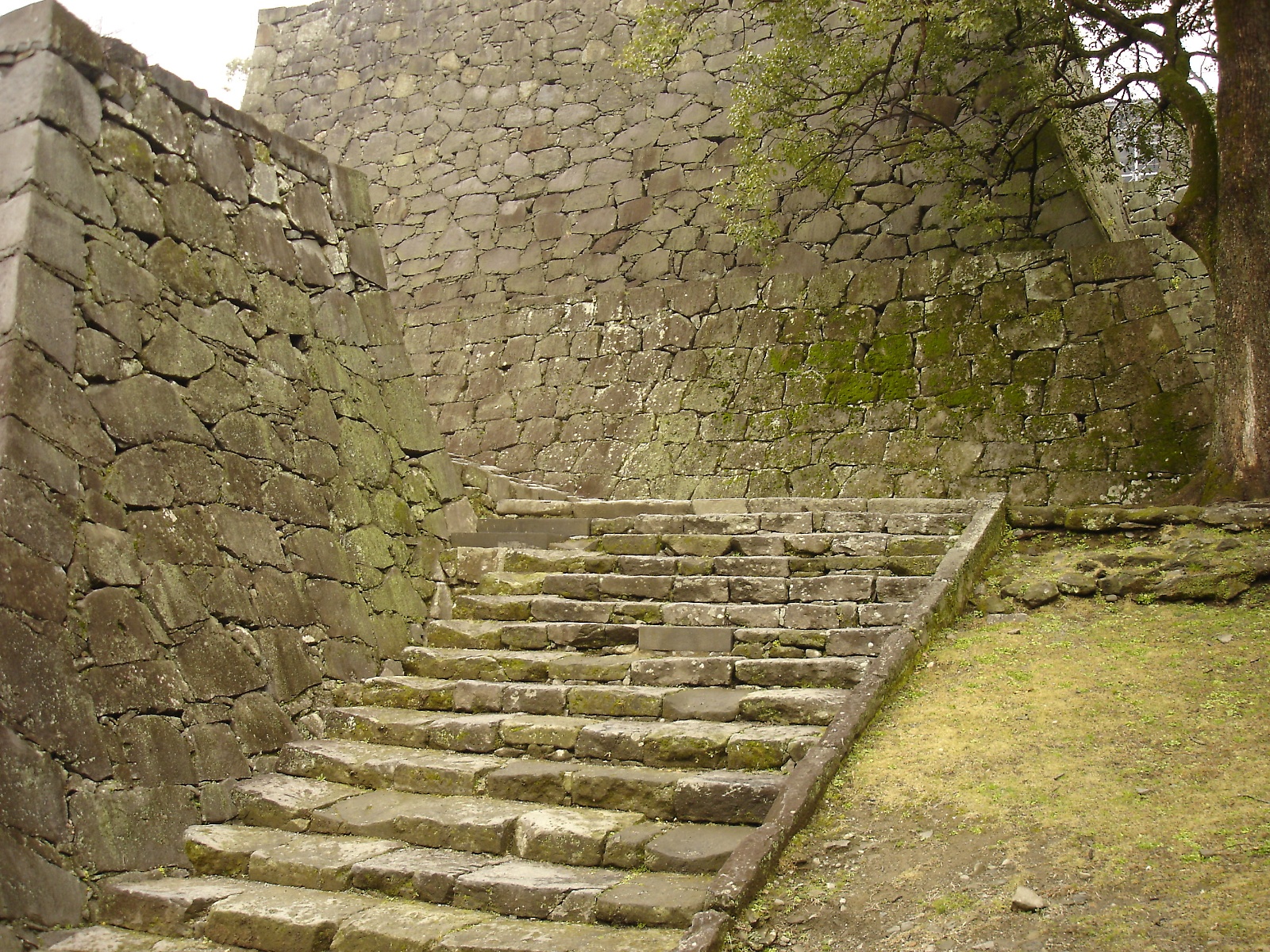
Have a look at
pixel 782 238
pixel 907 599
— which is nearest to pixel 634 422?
pixel 782 238

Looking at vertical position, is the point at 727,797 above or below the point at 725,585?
below

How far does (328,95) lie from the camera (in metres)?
13.3

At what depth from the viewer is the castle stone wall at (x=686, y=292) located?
8062 mm

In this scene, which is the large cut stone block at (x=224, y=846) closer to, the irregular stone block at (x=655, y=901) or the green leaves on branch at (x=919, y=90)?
the irregular stone block at (x=655, y=901)

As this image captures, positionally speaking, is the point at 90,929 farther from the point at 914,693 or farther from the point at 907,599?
the point at 907,599

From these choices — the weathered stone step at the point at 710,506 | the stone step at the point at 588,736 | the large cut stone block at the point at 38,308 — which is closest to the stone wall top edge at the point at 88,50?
the large cut stone block at the point at 38,308

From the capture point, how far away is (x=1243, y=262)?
6469mm

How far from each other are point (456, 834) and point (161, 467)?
227 centimetres

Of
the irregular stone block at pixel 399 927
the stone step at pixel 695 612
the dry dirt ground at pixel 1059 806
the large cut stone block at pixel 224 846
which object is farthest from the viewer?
the stone step at pixel 695 612

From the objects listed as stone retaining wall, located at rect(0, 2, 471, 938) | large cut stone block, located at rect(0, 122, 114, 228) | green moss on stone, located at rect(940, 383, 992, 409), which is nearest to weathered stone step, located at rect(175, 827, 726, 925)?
stone retaining wall, located at rect(0, 2, 471, 938)

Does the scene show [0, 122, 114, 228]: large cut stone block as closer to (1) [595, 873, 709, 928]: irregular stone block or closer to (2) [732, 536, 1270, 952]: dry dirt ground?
(1) [595, 873, 709, 928]: irregular stone block

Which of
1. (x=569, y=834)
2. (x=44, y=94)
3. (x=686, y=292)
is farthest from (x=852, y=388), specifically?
(x=44, y=94)

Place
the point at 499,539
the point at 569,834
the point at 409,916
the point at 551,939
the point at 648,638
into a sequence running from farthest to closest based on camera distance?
the point at 499,539
the point at 648,638
the point at 569,834
the point at 409,916
the point at 551,939

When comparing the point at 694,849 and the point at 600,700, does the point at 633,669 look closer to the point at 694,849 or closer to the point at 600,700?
the point at 600,700
